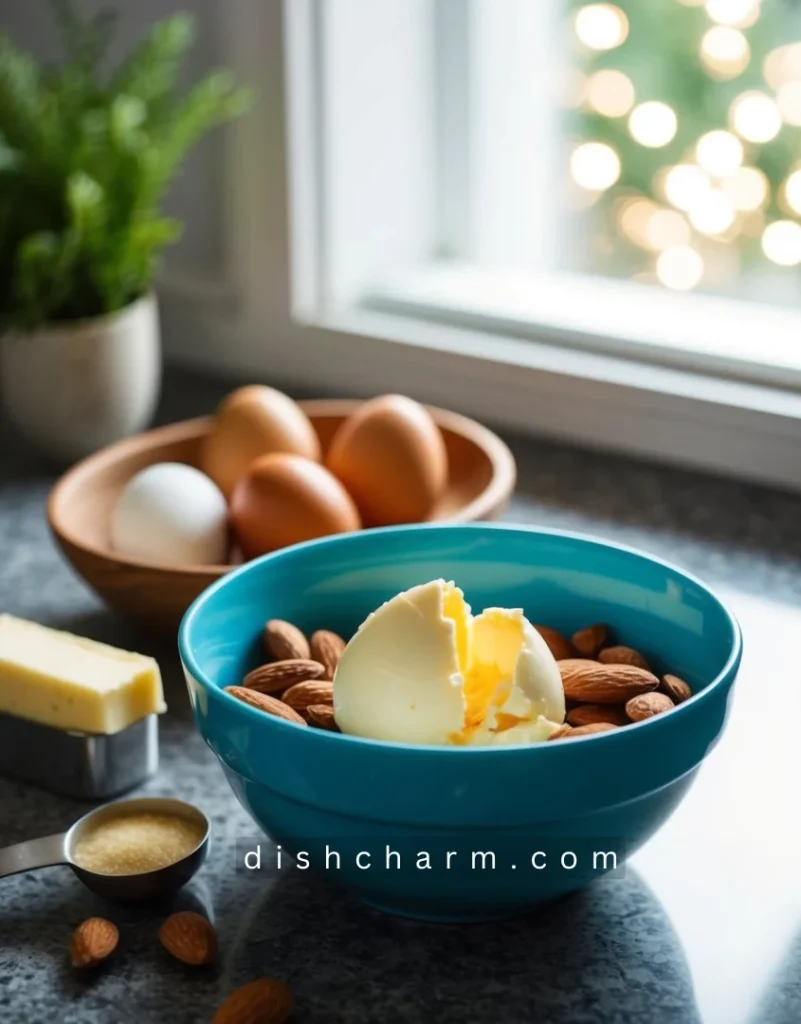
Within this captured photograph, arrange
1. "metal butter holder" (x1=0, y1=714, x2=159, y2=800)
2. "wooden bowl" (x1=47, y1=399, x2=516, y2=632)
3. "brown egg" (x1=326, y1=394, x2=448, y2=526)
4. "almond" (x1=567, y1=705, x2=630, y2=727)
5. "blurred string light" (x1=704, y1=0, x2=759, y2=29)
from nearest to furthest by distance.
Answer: "almond" (x1=567, y1=705, x2=630, y2=727)
"metal butter holder" (x1=0, y1=714, x2=159, y2=800)
"wooden bowl" (x1=47, y1=399, x2=516, y2=632)
"brown egg" (x1=326, y1=394, x2=448, y2=526)
"blurred string light" (x1=704, y1=0, x2=759, y2=29)

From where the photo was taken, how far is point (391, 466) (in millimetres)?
1061

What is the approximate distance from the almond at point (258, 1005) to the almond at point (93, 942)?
0.07 meters

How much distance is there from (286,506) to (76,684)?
225mm

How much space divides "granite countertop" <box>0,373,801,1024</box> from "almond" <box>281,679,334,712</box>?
0.31 feet

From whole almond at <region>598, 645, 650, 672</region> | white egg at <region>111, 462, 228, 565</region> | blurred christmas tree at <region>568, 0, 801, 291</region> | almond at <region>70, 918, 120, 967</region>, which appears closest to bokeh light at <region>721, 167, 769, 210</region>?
blurred christmas tree at <region>568, 0, 801, 291</region>

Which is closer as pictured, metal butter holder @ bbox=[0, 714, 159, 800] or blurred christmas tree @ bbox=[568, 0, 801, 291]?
metal butter holder @ bbox=[0, 714, 159, 800]

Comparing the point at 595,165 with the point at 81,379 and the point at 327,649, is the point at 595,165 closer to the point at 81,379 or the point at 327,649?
the point at 81,379

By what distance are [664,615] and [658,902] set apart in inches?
5.8

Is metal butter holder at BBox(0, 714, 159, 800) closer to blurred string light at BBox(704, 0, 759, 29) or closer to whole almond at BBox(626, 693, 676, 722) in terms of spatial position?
whole almond at BBox(626, 693, 676, 722)

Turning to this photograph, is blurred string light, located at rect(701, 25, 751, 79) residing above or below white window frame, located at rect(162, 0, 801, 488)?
above

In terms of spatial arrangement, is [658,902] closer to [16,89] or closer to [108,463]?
[108,463]

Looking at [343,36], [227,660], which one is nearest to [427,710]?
[227,660]

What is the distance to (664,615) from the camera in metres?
0.79

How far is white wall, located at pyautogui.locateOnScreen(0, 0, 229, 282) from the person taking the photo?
144 cm
